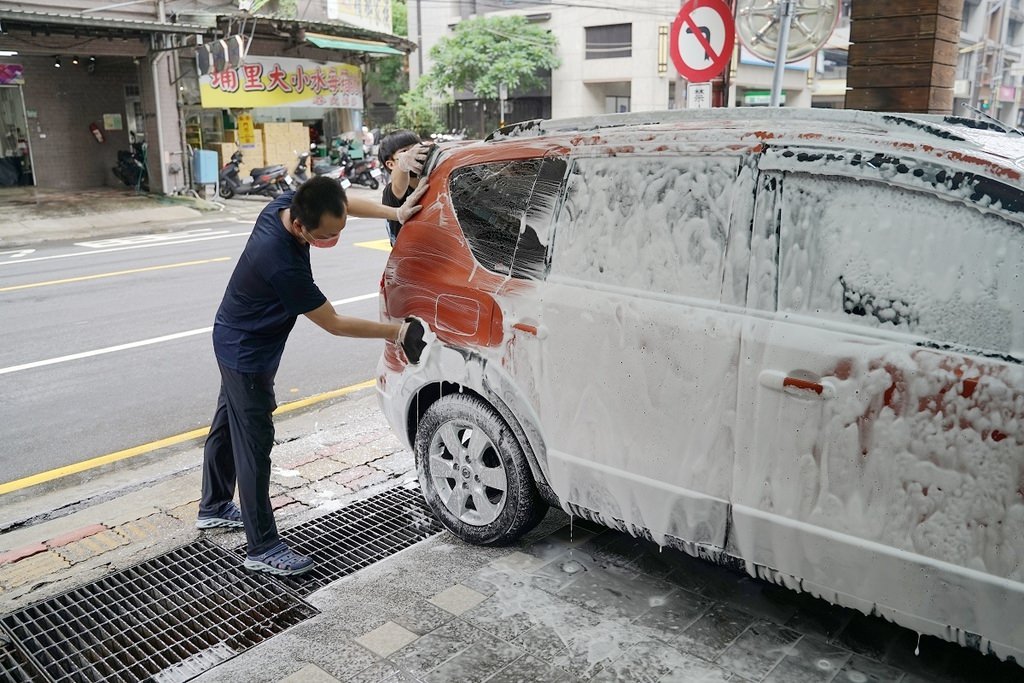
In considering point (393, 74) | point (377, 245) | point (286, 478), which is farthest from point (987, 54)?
point (286, 478)

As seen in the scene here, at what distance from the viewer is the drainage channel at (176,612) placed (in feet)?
10.4

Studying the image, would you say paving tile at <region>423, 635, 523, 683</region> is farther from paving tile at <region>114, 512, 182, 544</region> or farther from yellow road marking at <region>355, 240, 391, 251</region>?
yellow road marking at <region>355, 240, 391, 251</region>

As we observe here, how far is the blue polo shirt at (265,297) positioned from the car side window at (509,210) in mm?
717

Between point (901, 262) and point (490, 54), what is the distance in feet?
119

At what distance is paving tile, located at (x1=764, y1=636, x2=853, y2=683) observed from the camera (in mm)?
2896

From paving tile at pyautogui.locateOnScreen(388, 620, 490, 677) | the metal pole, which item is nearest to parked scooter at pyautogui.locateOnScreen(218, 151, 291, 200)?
the metal pole

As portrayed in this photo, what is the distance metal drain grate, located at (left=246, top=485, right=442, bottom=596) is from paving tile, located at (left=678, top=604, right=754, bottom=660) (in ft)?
4.62

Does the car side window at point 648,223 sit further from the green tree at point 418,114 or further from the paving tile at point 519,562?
the green tree at point 418,114

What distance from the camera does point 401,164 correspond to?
484 cm

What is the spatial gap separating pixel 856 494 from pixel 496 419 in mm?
1547

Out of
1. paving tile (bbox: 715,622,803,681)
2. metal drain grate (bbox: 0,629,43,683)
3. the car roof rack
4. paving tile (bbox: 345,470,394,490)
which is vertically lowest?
metal drain grate (bbox: 0,629,43,683)

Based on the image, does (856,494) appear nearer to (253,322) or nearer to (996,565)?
(996,565)

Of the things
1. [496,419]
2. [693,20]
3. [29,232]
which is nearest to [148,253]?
[29,232]

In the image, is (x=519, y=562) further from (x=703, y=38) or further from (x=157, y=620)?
(x=703, y=38)
